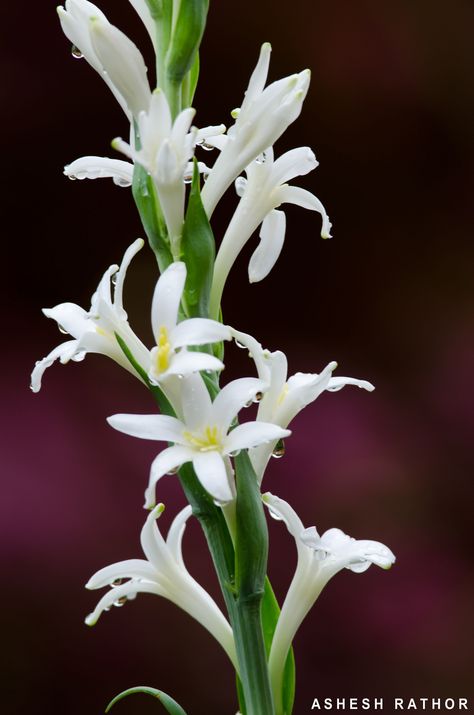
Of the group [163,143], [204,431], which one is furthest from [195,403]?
[163,143]

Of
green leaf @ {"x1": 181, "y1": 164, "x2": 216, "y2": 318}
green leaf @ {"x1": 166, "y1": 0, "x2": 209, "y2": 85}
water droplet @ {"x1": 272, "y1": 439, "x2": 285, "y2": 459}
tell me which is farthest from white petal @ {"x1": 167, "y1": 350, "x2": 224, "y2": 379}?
green leaf @ {"x1": 166, "y1": 0, "x2": 209, "y2": 85}

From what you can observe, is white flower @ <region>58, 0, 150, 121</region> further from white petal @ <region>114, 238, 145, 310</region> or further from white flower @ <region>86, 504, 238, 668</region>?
white flower @ <region>86, 504, 238, 668</region>

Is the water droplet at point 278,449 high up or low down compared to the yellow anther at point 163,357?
down

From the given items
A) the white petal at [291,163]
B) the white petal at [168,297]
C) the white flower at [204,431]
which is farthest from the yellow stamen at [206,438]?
the white petal at [291,163]

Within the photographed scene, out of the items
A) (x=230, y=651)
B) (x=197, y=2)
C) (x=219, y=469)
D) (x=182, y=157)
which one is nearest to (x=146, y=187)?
(x=182, y=157)

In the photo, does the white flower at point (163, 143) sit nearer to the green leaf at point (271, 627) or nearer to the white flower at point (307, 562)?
the white flower at point (307, 562)

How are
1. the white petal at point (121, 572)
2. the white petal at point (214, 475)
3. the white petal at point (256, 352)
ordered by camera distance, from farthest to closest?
1. the white petal at point (121, 572)
2. the white petal at point (256, 352)
3. the white petal at point (214, 475)
